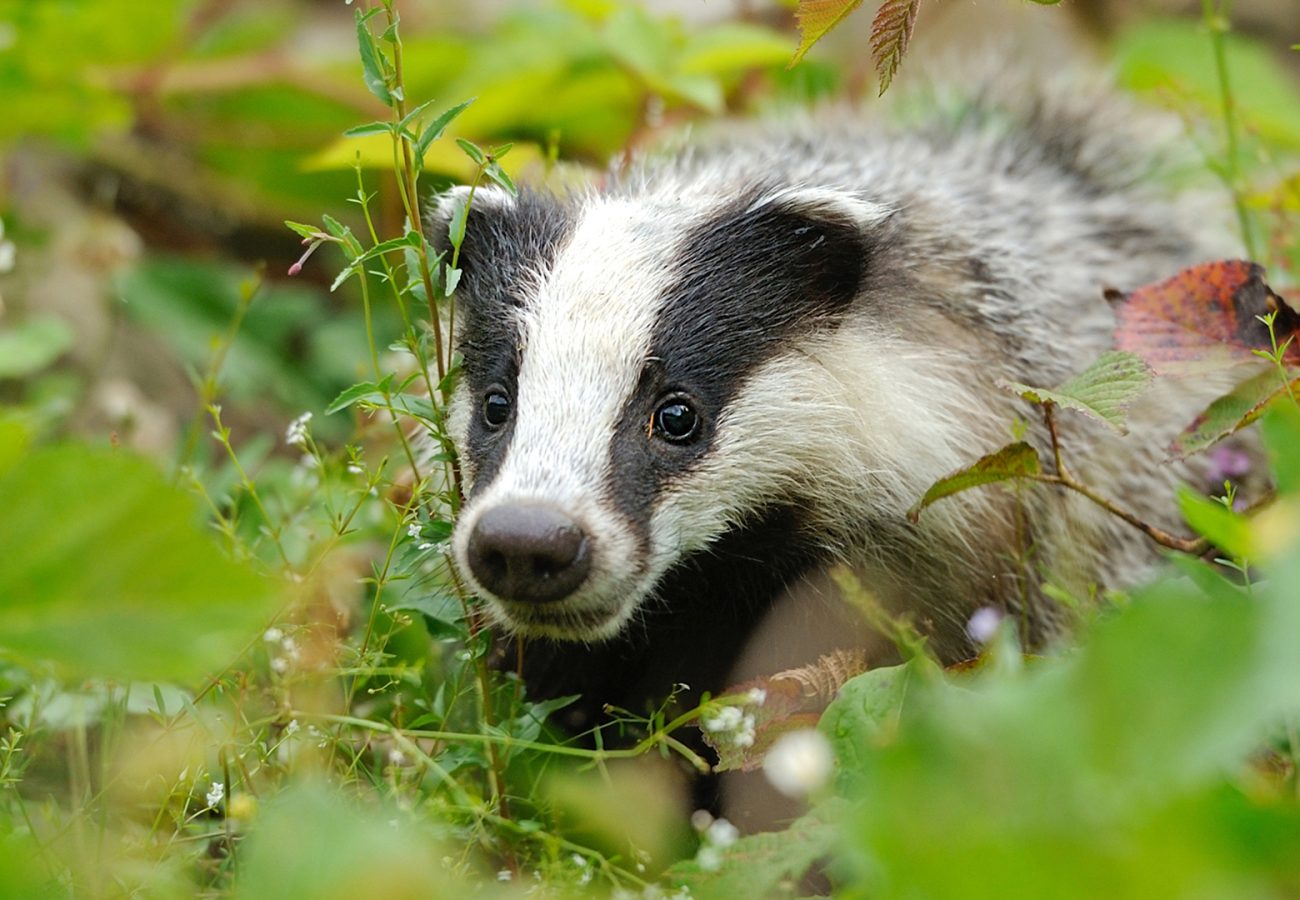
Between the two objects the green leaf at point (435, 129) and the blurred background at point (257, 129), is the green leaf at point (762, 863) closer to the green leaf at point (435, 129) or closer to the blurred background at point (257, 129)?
the green leaf at point (435, 129)

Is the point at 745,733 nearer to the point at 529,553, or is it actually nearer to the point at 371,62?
the point at 529,553

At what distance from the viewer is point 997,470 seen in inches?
95.8

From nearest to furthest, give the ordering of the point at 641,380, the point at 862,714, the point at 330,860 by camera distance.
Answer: the point at 330,860 < the point at 862,714 < the point at 641,380

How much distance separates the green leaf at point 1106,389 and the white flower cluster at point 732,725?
74 cm

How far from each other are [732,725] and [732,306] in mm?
949

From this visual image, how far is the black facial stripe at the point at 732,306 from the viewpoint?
8.95 feet

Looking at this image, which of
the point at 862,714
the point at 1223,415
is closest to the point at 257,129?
the point at 1223,415

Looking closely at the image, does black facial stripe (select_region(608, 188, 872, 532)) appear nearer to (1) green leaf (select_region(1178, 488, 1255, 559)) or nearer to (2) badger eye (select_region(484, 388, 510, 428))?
(2) badger eye (select_region(484, 388, 510, 428))

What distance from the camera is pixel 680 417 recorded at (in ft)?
9.05

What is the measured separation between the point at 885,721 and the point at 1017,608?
3.66 ft

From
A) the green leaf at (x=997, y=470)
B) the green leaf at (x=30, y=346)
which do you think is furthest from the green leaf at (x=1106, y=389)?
the green leaf at (x=30, y=346)

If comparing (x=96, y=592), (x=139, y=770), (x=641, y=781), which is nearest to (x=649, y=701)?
(x=641, y=781)

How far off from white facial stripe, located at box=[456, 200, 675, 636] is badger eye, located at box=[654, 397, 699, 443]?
0.27 ft

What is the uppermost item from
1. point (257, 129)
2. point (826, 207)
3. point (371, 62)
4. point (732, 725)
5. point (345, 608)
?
point (371, 62)
